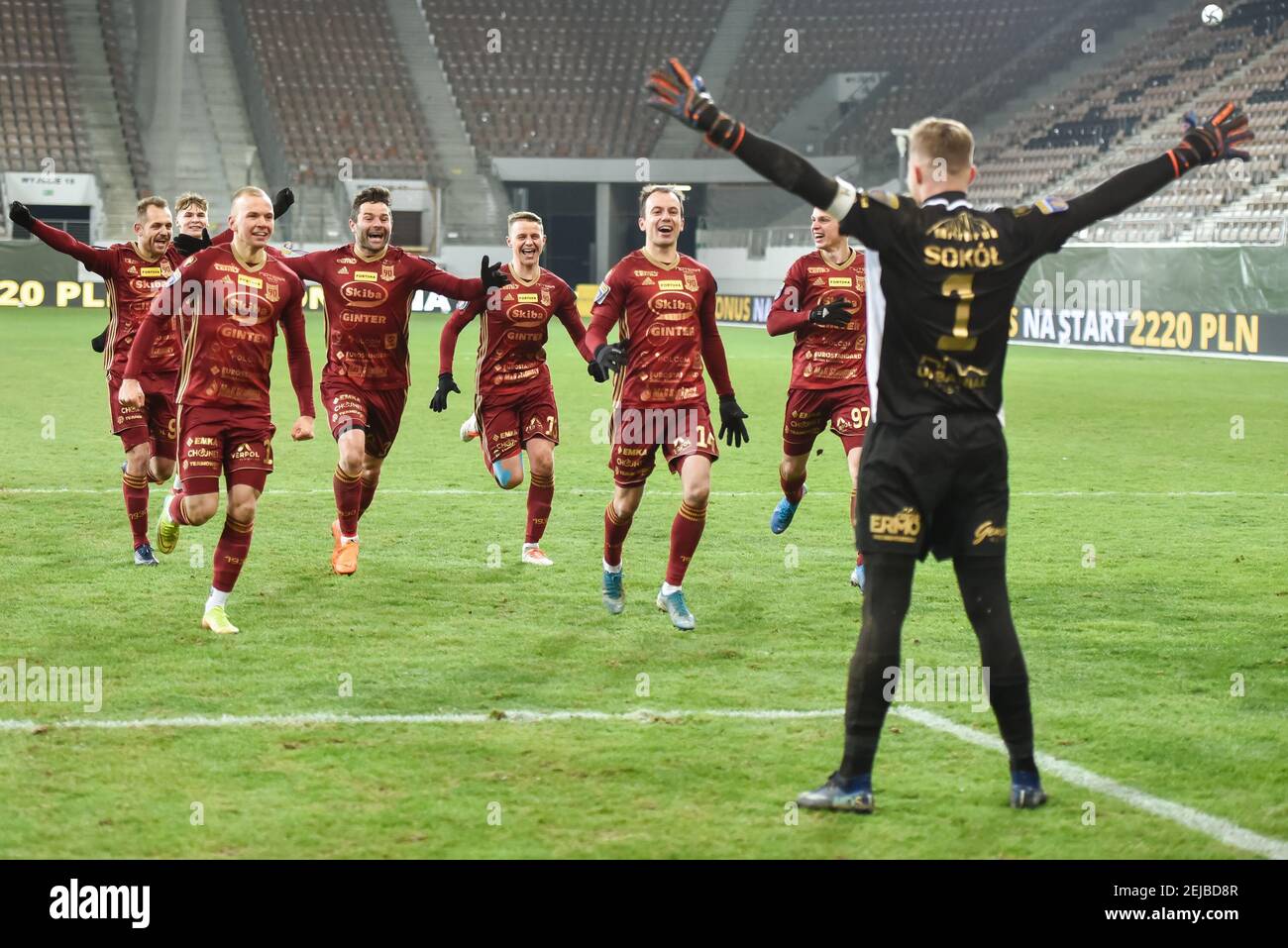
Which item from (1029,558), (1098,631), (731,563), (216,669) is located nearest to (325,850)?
(216,669)

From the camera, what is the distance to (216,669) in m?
6.91

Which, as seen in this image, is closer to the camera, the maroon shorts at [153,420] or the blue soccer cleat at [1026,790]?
the blue soccer cleat at [1026,790]

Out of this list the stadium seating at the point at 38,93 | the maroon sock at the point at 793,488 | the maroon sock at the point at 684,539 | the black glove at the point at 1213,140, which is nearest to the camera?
the black glove at the point at 1213,140

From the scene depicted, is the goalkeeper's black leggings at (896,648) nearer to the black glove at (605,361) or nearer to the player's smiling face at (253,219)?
the black glove at (605,361)

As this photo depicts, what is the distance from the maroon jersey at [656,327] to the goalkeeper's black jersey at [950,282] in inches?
126

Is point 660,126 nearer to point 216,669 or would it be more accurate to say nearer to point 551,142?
point 551,142

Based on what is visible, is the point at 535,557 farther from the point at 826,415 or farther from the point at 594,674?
the point at 594,674

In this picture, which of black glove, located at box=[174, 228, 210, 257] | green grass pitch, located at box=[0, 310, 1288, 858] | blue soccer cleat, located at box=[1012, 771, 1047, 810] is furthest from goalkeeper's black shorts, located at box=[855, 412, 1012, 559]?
black glove, located at box=[174, 228, 210, 257]

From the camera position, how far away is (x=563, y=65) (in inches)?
1992

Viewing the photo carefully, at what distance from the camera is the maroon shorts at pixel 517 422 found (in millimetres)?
9891

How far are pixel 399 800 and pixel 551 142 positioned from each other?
4466 centimetres

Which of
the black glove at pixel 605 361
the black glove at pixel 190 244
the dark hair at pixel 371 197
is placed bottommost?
the black glove at pixel 605 361
